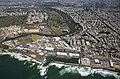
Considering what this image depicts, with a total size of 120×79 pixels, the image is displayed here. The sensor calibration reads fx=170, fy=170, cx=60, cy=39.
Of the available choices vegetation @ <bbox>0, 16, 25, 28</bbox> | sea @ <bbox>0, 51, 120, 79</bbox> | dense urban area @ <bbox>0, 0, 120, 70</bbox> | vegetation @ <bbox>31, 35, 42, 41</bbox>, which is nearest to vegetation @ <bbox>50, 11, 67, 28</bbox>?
dense urban area @ <bbox>0, 0, 120, 70</bbox>

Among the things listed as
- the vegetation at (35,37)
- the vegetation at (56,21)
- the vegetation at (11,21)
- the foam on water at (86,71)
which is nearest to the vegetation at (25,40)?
the vegetation at (35,37)

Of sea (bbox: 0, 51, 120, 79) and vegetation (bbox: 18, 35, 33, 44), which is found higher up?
vegetation (bbox: 18, 35, 33, 44)

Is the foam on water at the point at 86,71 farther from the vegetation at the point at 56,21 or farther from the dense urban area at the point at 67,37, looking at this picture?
the vegetation at the point at 56,21

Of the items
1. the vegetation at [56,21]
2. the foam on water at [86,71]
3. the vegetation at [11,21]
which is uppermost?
the vegetation at [11,21]

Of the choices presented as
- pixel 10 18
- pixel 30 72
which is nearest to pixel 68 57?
pixel 30 72

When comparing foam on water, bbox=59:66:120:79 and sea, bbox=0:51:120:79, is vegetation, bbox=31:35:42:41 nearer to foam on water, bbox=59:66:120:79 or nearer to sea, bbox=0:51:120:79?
sea, bbox=0:51:120:79

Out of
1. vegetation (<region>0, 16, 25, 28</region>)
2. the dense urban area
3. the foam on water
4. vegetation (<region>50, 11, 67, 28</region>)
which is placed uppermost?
vegetation (<region>0, 16, 25, 28</region>)
